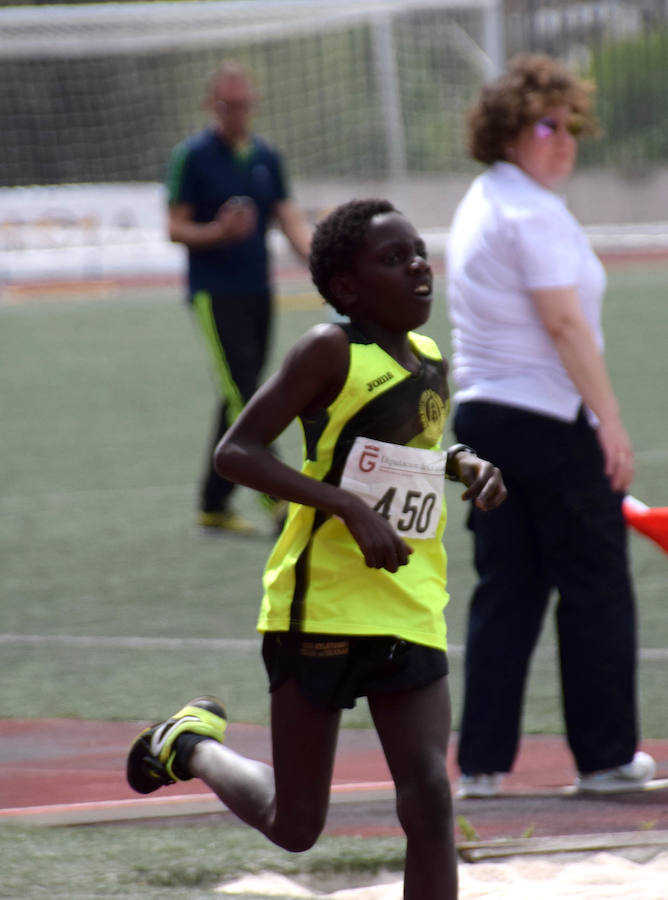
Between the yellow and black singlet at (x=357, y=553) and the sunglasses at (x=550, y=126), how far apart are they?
1.50 metres

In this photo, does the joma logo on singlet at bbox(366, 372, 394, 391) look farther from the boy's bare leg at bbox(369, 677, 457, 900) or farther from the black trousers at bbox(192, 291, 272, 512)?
the black trousers at bbox(192, 291, 272, 512)

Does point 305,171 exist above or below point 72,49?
below

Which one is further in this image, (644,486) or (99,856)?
(644,486)

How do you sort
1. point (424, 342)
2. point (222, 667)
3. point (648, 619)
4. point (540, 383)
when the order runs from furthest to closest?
1. point (648, 619)
2. point (222, 667)
3. point (540, 383)
4. point (424, 342)

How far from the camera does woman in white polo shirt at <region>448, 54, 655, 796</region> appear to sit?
4605mm

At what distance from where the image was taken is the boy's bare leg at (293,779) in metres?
3.43

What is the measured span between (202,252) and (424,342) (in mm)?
5024

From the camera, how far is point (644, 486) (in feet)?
30.8

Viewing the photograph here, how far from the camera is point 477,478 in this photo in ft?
11.6

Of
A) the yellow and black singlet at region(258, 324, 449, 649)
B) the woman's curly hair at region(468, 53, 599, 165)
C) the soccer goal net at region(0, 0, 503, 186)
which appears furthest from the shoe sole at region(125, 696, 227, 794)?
the soccer goal net at region(0, 0, 503, 186)

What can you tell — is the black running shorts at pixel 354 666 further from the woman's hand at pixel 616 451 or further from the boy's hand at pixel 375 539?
the woman's hand at pixel 616 451

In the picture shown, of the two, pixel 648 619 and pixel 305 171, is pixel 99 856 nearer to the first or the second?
pixel 648 619

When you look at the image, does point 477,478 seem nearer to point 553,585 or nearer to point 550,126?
point 553,585

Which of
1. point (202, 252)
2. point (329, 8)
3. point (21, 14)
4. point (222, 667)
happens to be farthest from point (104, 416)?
point (329, 8)
